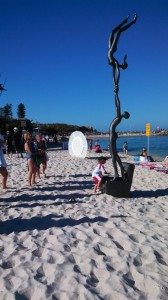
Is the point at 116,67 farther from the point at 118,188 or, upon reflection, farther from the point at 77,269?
the point at 77,269

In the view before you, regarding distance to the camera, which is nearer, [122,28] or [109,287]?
[109,287]

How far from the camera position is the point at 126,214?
6938 mm

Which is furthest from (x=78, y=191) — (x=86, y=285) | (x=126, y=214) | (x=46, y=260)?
(x=86, y=285)

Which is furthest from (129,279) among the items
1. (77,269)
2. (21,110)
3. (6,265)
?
(21,110)

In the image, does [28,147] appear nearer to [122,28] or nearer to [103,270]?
[122,28]

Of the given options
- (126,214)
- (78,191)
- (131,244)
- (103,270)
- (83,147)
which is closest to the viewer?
(103,270)

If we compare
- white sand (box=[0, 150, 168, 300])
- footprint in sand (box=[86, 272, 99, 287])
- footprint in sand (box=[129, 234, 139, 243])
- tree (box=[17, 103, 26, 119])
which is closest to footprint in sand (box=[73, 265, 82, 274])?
white sand (box=[0, 150, 168, 300])

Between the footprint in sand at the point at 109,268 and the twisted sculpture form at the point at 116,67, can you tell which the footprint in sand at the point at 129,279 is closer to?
the footprint in sand at the point at 109,268

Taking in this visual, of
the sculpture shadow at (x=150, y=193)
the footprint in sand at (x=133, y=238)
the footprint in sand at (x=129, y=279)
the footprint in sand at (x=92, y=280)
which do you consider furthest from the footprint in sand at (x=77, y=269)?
Answer: the sculpture shadow at (x=150, y=193)

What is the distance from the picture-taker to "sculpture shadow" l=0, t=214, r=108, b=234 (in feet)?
19.5

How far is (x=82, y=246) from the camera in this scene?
199 inches

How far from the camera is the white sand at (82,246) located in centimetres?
383

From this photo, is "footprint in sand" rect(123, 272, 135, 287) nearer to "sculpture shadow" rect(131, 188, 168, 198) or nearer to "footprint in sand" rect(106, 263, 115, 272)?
"footprint in sand" rect(106, 263, 115, 272)

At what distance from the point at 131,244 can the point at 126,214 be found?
181 cm
